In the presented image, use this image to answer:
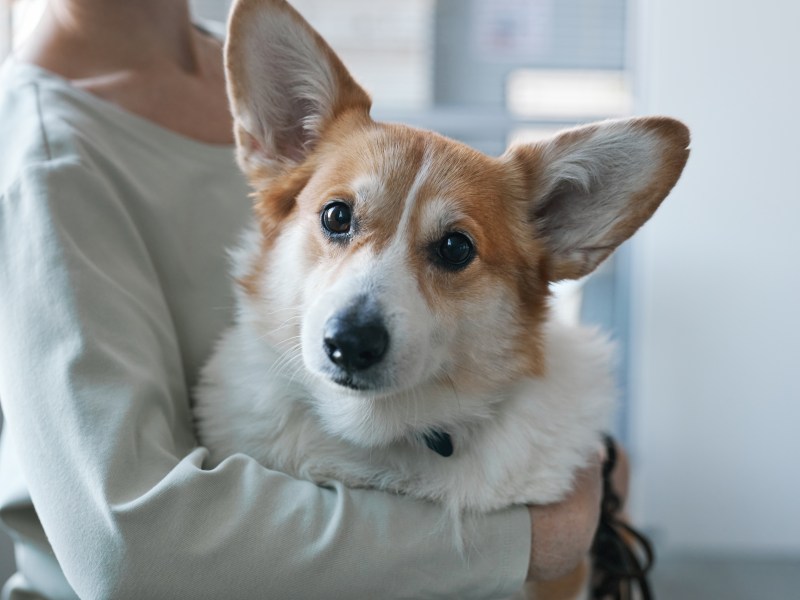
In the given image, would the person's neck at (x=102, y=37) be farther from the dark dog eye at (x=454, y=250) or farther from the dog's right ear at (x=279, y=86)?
the dark dog eye at (x=454, y=250)

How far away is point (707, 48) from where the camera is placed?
273 centimetres

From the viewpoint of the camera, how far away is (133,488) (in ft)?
2.94

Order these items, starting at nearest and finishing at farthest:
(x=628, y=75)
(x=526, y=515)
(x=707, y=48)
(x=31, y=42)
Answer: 1. (x=526, y=515)
2. (x=31, y=42)
3. (x=707, y=48)
4. (x=628, y=75)

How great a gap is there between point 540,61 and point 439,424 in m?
2.40

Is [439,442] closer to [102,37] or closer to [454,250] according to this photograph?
[454,250]

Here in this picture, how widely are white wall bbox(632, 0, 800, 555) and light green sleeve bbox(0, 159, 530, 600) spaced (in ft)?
6.61

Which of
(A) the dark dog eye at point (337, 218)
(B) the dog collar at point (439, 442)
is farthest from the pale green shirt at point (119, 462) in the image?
(A) the dark dog eye at point (337, 218)

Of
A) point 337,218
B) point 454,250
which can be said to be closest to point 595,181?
point 454,250

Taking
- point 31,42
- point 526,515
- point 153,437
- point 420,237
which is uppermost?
point 31,42

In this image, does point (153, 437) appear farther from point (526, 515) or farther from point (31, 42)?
point (31, 42)

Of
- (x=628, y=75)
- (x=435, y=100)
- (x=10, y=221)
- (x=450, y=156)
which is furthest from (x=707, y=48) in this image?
(x=10, y=221)

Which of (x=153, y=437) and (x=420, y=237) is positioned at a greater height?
(x=420, y=237)

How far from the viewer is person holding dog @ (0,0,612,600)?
2.89 feet

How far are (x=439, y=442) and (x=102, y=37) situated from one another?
91cm
